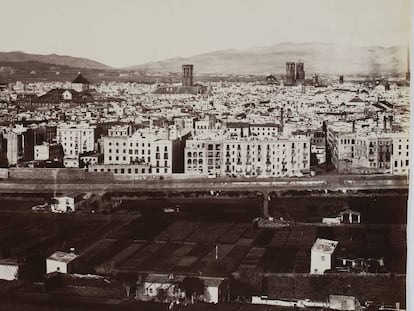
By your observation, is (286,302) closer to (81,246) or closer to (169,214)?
(169,214)

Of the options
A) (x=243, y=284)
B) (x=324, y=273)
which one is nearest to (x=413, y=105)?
A: (x=324, y=273)

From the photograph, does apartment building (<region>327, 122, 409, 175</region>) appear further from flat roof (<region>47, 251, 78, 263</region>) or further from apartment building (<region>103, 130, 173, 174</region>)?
flat roof (<region>47, 251, 78, 263</region>)

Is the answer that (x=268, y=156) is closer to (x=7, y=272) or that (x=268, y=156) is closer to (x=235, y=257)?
(x=235, y=257)

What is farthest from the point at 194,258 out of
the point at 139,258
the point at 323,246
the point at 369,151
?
the point at 369,151

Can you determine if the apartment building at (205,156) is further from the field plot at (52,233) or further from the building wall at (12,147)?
the building wall at (12,147)

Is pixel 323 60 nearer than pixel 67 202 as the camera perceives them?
Yes

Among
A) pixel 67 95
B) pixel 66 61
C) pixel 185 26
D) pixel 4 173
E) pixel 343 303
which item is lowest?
pixel 343 303
